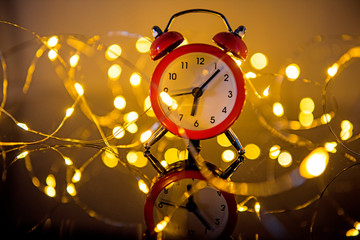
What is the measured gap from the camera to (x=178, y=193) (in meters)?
0.89

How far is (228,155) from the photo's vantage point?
1.22m

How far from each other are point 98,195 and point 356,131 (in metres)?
0.90

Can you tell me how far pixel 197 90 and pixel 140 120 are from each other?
0.50 metres

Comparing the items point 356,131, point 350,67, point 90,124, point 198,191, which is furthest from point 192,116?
point 350,67

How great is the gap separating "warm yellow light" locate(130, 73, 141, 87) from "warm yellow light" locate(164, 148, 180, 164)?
734 millimetres

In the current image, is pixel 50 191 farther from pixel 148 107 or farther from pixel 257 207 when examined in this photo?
pixel 148 107

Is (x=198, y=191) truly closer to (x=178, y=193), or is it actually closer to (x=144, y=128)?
(x=178, y=193)

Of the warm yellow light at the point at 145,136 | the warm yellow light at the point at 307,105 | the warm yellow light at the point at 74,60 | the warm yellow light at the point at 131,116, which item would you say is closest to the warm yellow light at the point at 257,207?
the warm yellow light at the point at 145,136

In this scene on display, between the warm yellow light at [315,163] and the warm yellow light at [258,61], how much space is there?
683 millimetres

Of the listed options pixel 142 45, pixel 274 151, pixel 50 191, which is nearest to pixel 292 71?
pixel 142 45

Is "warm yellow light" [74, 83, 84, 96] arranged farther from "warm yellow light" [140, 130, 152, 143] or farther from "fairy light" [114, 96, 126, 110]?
"warm yellow light" [140, 130, 152, 143]

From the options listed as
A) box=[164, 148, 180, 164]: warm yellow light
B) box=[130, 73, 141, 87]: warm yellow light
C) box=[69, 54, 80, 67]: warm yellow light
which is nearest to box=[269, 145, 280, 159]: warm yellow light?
box=[164, 148, 180, 164]: warm yellow light

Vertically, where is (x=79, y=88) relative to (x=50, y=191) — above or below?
above

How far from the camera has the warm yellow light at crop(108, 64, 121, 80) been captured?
195 centimetres
